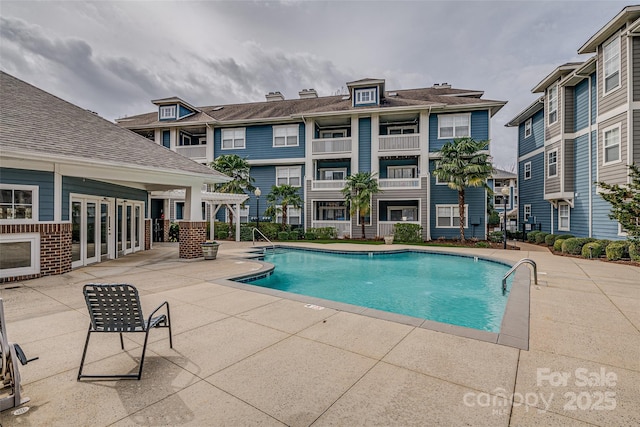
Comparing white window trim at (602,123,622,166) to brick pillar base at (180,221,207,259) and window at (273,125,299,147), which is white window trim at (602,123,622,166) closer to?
window at (273,125,299,147)

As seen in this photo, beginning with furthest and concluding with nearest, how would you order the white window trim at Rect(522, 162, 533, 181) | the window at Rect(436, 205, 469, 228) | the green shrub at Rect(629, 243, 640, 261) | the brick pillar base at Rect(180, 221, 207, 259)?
1. the white window trim at Rect(522, 162, 533, 181)
2. the window at Rect(436, 205, 469, 228)
3. the brick pillar base at Rect(180, 221, 207, 259)
4. the green shrub at Rect(629, 243, 640, 261)

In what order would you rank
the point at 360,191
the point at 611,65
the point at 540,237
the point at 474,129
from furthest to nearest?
the point at 474,129, the point at 360,191, the point at 540,237, the point at 611,65

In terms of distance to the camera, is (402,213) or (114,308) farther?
(402,213)

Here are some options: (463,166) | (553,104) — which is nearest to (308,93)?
(463,166)

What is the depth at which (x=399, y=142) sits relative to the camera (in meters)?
20.2

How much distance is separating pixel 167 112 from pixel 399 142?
1866cm

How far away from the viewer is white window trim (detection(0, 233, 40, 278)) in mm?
7277

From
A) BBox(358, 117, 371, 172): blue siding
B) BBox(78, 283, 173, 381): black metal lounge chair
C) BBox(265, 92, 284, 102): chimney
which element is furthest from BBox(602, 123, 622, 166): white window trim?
BBox(265, 92, 284, 102): chimney

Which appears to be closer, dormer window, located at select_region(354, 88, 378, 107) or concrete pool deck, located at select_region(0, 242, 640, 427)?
concrete pool deck, located at select_region(0, 242, 640, 427)

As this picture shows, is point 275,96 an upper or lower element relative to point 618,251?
upper

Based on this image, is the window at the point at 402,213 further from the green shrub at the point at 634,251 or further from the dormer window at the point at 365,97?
the green shrub at the point at 634,251

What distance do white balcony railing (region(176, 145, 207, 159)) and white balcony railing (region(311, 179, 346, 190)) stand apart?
9.45 m

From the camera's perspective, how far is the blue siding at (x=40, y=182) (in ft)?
Result: 24.1

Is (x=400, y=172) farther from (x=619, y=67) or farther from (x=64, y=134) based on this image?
(x=64, y=134)
